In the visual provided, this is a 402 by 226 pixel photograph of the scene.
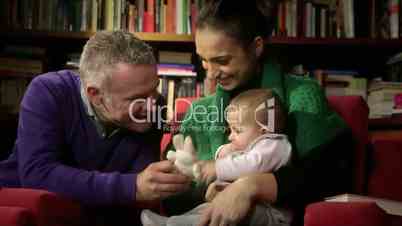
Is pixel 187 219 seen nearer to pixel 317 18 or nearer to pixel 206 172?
pixel 206 172

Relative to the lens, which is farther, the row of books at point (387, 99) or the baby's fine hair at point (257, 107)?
the row of books at point (387, 99)

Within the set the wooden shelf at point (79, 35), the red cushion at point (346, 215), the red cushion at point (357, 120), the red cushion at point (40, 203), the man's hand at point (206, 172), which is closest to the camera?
the red cushion at point (346, 215)

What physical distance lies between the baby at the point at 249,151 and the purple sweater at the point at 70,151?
130 millimetres

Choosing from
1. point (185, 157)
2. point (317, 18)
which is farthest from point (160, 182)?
point (317, 18)

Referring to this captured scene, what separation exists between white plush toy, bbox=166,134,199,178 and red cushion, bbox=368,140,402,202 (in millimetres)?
530

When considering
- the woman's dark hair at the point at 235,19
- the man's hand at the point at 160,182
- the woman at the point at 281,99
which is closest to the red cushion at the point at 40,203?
the man's hand at the point at 160,182

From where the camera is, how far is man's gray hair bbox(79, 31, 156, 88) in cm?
129

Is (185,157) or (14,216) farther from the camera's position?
(185,157)

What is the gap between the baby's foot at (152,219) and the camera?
1.25 metres

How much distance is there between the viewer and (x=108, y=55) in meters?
1.30

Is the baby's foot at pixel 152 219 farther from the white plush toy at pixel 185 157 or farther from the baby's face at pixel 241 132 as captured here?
the baby's face at pixel 241 132

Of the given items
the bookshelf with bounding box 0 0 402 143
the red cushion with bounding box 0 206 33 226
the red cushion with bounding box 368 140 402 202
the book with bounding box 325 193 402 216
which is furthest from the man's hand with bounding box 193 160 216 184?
the bookshelf with bounding box 0 0 402 143

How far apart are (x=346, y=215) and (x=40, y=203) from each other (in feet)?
1.92

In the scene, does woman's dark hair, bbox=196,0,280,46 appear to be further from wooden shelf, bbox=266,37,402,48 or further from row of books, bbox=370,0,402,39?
row of books, bbox=370,0,402,39
